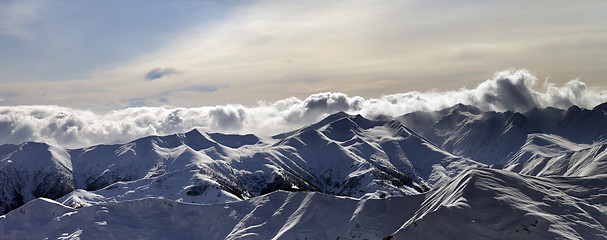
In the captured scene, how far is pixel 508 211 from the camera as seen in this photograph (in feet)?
285

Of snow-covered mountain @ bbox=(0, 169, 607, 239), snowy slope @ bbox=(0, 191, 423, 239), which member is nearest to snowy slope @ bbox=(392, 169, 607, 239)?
snow-covered mountain @ bbox=(0, 169, 607, 239)

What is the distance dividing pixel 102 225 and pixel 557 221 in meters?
107

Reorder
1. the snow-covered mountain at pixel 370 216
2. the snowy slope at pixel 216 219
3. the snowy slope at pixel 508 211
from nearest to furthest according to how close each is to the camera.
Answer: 1. the snowy slope at pixel 508 211
2. the snow-covered mountain at pixel 370 216
3. the snowy slope at pixel 216 219

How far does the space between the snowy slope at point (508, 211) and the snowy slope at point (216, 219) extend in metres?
15.4

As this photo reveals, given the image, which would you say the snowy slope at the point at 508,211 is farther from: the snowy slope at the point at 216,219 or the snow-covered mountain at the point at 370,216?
the snowy slope at the point at 216,219

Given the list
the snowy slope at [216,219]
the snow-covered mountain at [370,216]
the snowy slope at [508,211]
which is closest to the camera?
the snowy slope at [508,211]

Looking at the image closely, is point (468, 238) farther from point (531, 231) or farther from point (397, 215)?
point (397, 215)

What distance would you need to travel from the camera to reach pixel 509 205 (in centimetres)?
8862

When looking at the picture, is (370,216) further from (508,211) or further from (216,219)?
(216,219)

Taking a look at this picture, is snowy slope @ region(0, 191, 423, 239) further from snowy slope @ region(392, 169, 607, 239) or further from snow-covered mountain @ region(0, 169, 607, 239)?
snowy slope @ region(392, 169, 607, 239)

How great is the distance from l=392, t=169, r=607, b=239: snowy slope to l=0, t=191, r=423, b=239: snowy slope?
15.4 m

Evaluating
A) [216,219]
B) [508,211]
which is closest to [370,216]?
[508,211]

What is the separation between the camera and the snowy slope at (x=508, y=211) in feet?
270

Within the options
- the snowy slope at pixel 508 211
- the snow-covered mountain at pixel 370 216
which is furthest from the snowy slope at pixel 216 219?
the snowy slope at pixel 508 211
